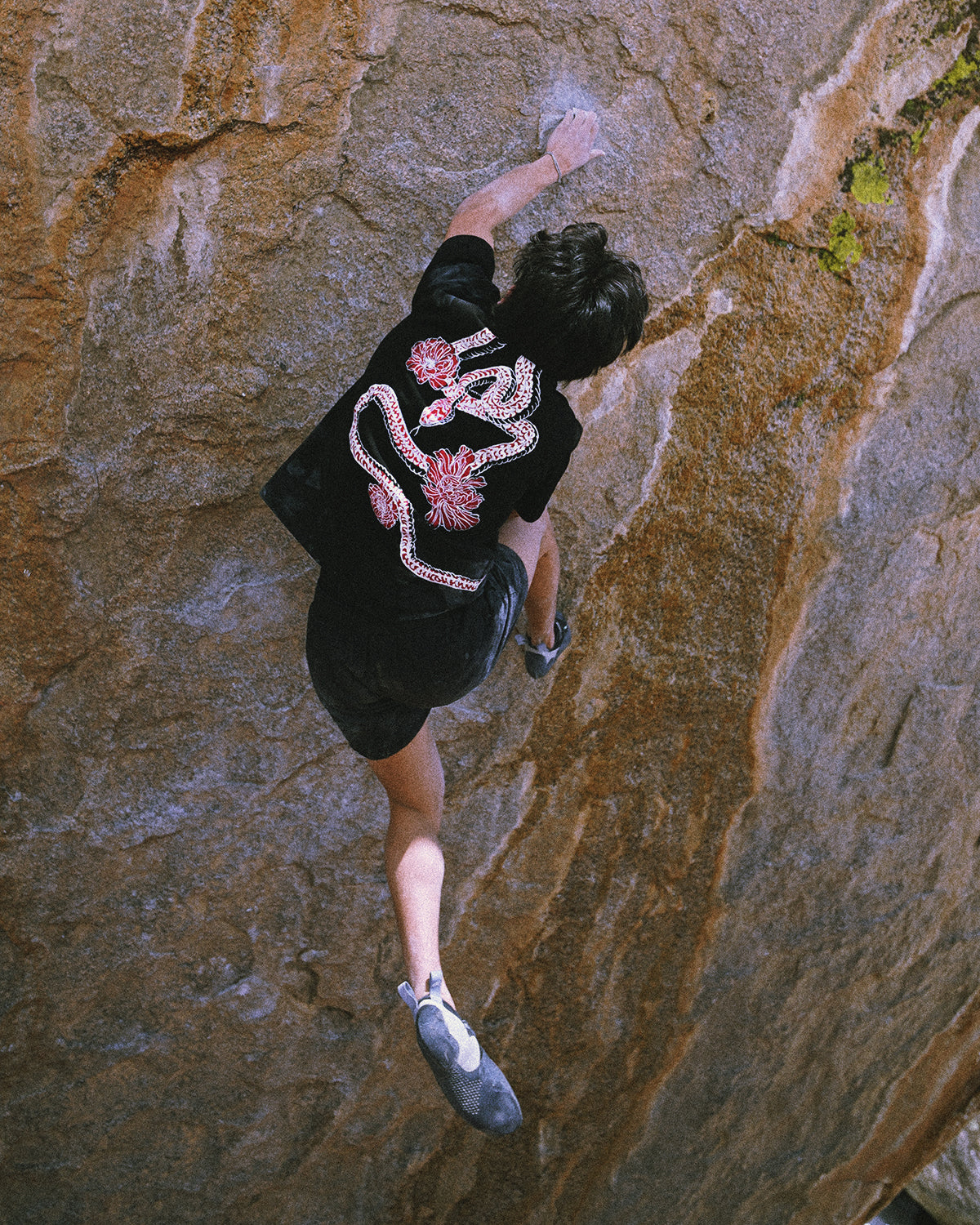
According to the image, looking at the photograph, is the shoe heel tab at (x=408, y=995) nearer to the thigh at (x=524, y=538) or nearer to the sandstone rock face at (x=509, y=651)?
the sandstone rock face at (x=509, y=651)

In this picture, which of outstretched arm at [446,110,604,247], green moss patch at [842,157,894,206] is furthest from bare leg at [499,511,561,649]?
green moss patch at [842,157,894,206]

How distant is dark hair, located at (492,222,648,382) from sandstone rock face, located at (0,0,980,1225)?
37 cm

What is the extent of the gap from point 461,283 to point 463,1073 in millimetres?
941

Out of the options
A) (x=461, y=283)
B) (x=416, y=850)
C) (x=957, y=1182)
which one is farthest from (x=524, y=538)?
(x=957, y=1182)

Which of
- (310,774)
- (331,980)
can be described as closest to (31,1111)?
(331,980)

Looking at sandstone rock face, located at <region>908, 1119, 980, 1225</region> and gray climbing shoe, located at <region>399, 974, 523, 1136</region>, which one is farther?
sandstone rock face, located at <region>908, 1119, 980, 1225</region>

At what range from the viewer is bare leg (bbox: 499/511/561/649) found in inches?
53.1

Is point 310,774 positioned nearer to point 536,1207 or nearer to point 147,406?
point 147,406

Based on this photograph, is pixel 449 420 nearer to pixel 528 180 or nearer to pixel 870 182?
pixel 528 180

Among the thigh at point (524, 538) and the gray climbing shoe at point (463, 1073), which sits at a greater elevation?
the thigh at point (524, 538)

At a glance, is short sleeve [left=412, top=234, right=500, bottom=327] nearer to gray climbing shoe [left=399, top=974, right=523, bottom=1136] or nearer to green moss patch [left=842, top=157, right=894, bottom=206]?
green moss patch [left=842, top=157, right=894, bottom=206]

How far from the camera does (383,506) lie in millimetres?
1166

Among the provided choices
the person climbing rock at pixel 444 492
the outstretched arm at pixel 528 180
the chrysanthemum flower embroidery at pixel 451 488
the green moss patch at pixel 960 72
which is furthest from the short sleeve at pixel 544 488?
the green moss patch at pixel 960 72

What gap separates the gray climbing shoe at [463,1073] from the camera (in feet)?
4.00
